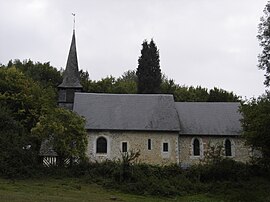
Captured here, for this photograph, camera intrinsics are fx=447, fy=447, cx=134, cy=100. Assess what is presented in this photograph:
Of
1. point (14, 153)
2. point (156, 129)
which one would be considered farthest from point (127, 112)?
point (14, 153)

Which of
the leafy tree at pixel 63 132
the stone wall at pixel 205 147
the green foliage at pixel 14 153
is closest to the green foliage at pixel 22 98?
the green foliage at pixel 14 153

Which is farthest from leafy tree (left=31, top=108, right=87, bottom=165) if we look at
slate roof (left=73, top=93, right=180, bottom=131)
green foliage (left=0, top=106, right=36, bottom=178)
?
slate roof (left=73, top=93, right=180, bottom=131)

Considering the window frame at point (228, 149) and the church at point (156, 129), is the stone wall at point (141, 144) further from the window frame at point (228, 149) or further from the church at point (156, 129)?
the window frame at point (228, 149)

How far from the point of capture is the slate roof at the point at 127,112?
4259cm

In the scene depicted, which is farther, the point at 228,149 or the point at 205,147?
the point at 228,149

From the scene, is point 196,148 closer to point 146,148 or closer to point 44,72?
point 146,148

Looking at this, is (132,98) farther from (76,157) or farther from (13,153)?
(13,153)

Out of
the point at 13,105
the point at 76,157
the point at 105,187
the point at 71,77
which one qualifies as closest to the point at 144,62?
the point at 71,77

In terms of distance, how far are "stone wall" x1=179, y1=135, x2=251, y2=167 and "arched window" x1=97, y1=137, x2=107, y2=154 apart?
7.27 meters

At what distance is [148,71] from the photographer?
62688 millimetres

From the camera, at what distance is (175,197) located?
29766mm

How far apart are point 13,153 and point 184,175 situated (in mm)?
13120

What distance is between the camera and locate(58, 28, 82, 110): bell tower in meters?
46.9

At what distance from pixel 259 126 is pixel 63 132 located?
1498 centimetres
